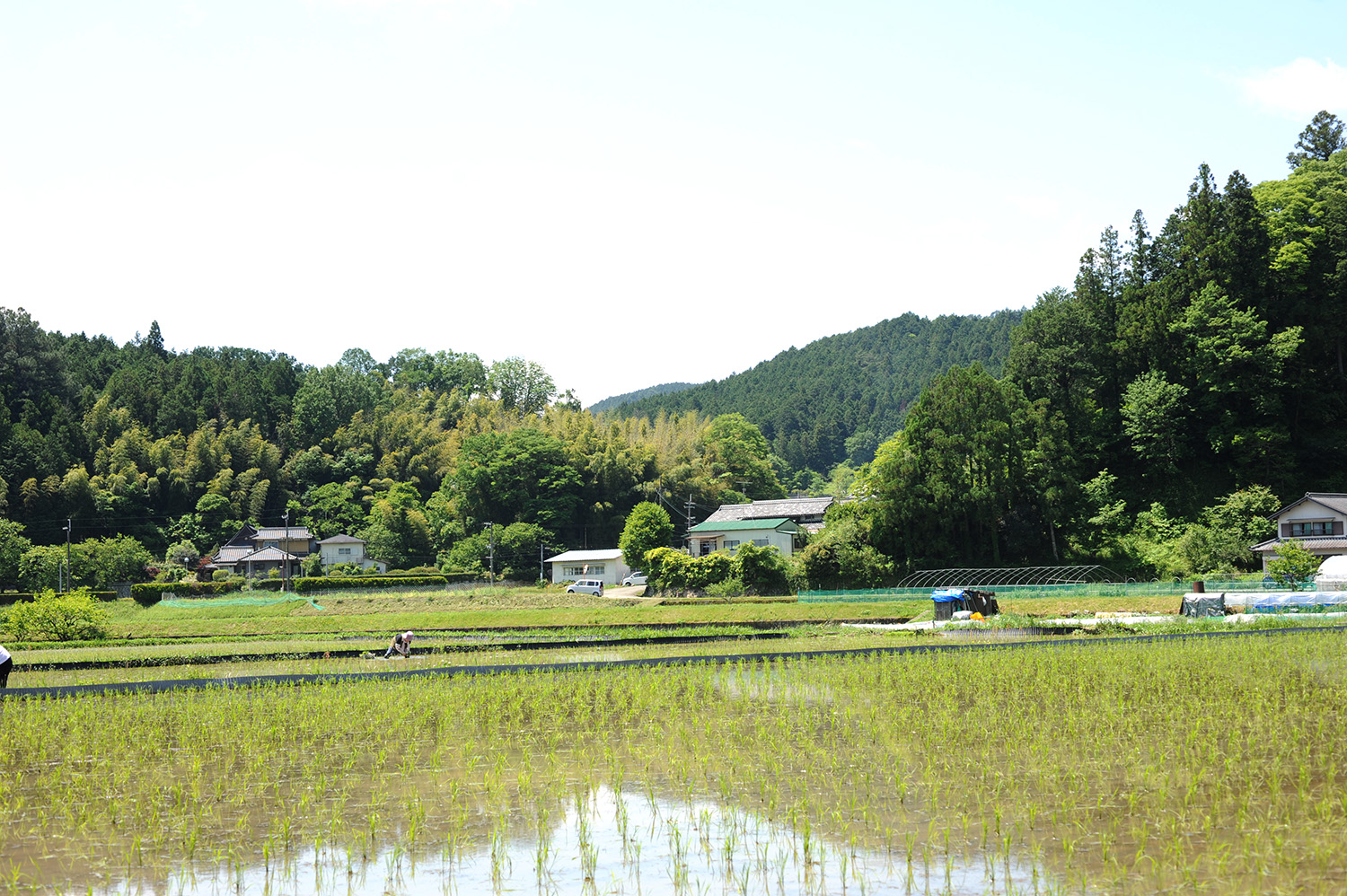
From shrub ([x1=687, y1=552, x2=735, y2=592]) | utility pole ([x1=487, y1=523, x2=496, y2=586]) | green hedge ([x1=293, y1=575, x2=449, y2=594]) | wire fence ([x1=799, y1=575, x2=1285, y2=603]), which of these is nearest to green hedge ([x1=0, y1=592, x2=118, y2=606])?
green hedge ([x1=293, y1=575, x2=449, y2=594])

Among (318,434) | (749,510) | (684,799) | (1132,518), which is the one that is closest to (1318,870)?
(684,799)

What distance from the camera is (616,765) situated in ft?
30.5

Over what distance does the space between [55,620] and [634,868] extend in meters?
30.3

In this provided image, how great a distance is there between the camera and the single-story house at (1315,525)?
36.6 m

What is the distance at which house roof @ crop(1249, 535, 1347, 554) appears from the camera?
118 feet

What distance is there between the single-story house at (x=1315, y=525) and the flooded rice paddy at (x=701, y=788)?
1059 inches

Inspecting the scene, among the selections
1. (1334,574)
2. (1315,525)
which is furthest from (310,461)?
(1334,574)

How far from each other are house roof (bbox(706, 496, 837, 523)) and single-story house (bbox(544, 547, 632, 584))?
8.50 m

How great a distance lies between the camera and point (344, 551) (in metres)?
70.8

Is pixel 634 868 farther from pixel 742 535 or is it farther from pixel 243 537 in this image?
pixel 243 537

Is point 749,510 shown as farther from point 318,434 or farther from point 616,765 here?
point 616,765

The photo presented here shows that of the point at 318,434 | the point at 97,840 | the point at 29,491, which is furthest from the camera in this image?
the point at 318,434

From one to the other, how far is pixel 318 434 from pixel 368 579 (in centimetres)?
3960

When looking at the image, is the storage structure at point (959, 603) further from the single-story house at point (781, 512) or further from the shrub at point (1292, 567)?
the single-story house at point (781, 512)
